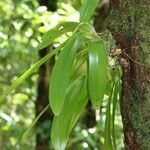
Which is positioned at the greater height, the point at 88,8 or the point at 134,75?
the point at 88,8

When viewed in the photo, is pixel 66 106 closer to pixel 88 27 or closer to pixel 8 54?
pixel 88 27

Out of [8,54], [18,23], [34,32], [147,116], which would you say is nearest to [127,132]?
[147,116]

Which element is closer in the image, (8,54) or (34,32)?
(34,32)

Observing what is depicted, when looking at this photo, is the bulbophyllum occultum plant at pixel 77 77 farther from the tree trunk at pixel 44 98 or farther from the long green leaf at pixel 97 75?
the tree trunk at pixel 44 98

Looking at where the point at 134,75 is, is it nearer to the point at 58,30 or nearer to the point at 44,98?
the point at 58,30

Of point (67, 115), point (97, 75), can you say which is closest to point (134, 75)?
point (97, 75)

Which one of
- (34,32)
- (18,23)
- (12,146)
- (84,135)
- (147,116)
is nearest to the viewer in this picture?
(147,116)

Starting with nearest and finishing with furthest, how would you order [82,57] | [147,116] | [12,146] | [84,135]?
[147,116] → [82,57] → [84,135] → [12,146]
